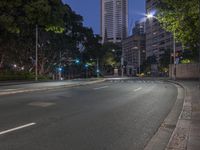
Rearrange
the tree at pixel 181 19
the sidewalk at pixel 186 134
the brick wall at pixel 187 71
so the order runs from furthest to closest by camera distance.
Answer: the brick wall at pixel 187 71
the tree at pixel 181 19
the sidewalk at pixel 186 134

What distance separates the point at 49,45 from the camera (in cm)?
7550

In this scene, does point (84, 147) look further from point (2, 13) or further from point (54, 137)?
point (2, 13)

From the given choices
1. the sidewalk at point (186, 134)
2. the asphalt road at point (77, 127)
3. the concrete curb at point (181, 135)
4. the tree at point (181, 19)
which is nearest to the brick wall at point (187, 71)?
the tree at point (181, 19)

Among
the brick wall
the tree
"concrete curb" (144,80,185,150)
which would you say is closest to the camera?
"concrete curb" (144,80,185,150)

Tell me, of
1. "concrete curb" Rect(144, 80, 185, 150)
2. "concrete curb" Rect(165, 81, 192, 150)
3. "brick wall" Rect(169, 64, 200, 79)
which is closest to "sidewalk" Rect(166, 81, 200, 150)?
"concrete curb" Rect(165, 81, 192, 150)

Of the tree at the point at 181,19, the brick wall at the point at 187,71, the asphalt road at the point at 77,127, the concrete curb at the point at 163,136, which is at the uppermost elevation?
the tree at the point at 181,19

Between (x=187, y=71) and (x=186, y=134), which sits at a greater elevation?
(x=187, y=71)

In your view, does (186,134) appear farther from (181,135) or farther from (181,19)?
(181,19)

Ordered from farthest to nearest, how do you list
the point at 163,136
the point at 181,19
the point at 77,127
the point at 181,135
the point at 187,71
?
the point at 187,71, the point at 181,19, the point at 77,127, the point at 163,136, the point at 181,135

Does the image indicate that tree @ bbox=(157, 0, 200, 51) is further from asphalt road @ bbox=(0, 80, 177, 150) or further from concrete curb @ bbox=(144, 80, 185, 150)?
concrete curb @ bbox=(144, 80, 185, 150)

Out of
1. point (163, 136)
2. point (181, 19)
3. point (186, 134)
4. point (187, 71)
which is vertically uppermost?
point (181, 19)

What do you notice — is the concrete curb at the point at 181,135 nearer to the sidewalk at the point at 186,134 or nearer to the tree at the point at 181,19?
the sidewalk at the point at 186,134

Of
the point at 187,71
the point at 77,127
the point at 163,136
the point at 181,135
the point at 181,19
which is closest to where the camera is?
the point at 181,135

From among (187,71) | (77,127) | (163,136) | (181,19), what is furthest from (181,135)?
(187,71)
